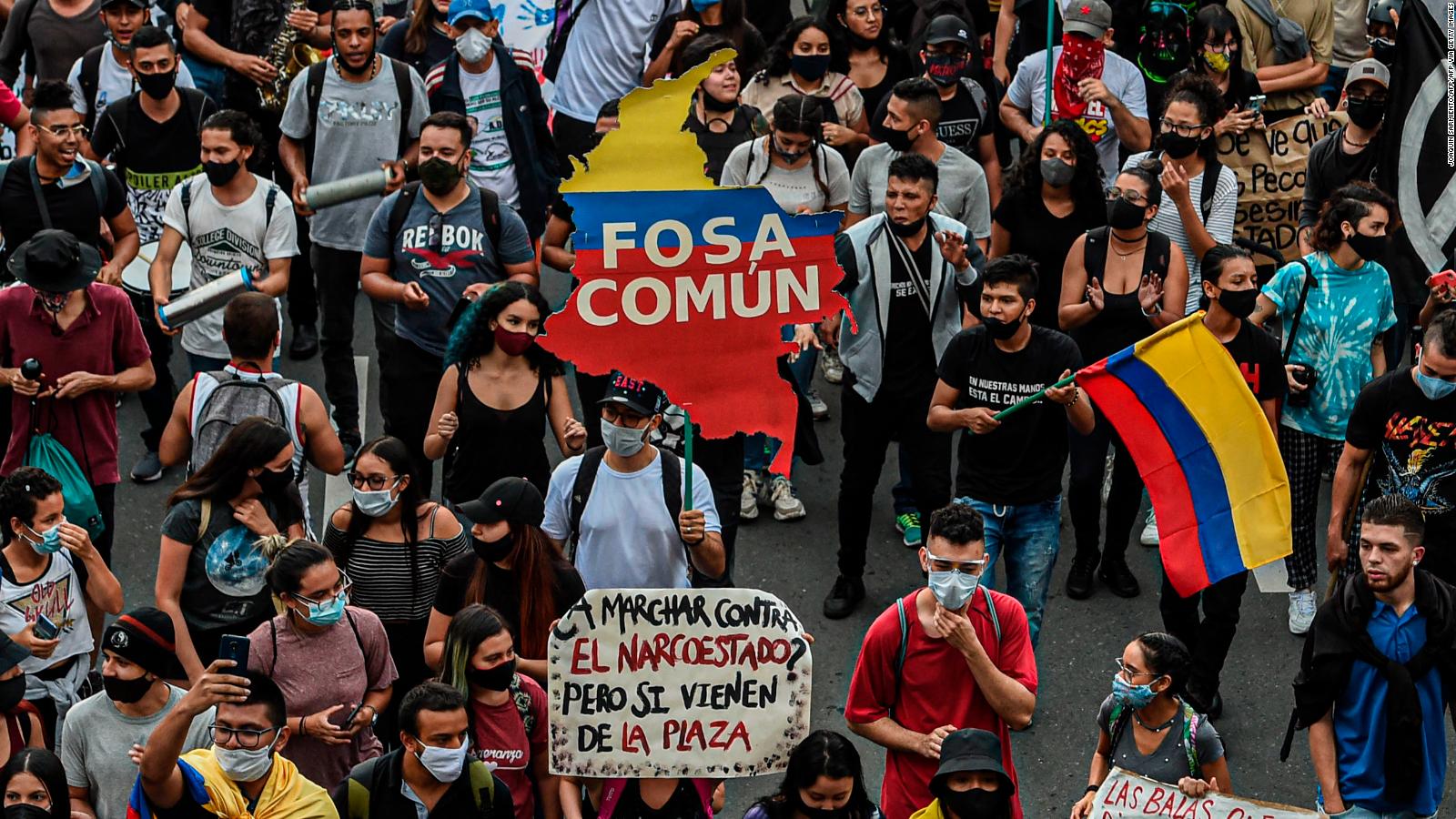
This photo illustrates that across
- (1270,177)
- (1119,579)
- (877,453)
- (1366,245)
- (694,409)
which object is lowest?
(1119,579)

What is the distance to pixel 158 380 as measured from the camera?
11602 mm

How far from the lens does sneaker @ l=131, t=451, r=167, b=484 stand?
456 inches

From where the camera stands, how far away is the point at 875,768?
9625 millimetres

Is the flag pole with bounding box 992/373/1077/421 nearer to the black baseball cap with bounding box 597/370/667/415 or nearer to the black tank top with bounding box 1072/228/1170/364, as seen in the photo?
the black tank top with bounding box 1072/228/1170/364

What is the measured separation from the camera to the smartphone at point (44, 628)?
8211 mm

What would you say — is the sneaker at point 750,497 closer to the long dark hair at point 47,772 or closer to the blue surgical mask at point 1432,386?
the blue surgical mask at point 1432,386

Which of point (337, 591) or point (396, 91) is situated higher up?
point (396, 91)

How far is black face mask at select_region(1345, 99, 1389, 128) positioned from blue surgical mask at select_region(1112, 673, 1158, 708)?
4457 mm

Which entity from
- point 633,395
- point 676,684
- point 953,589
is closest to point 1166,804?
point 953,589

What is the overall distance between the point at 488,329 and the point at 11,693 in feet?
8.92

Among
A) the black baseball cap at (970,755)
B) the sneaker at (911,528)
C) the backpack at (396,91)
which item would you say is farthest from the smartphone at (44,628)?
the sneaker at (911,528)

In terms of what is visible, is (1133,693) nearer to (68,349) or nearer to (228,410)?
(228,410)

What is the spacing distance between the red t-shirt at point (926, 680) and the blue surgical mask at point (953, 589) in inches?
2.3

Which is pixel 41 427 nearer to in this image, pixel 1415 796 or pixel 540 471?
pixel 540 471
